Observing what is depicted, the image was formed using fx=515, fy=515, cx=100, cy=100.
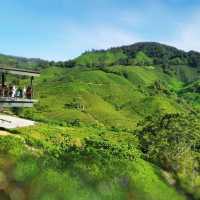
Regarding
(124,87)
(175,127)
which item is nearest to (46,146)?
(175,127)

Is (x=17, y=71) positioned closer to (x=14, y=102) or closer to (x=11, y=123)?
(x=14, y=102)

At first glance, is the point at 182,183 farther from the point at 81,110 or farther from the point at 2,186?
the point at 81,110

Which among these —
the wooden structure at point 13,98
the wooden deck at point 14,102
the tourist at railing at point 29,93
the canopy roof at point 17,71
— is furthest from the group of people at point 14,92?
the canopy roof at point 17,71

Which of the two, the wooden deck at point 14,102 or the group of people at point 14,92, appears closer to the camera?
the wooden deck at point 14,102

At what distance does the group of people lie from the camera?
34.9m

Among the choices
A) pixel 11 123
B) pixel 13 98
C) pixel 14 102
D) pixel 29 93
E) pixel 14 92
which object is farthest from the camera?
pixel 11 123

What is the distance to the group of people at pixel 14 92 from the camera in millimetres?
34894

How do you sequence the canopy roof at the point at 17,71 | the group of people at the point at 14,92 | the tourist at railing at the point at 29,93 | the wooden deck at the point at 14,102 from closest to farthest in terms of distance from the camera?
the wooden deck at the point at 14,102 < the canopy roof at the point at 17,71 < the group of people at the point at 14,92 < the tourist at railing at the point at 29,93

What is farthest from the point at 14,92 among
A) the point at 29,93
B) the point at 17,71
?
the point at 29,93

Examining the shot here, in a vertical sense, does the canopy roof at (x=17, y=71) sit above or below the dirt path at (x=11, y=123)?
above

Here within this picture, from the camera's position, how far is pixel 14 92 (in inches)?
1400

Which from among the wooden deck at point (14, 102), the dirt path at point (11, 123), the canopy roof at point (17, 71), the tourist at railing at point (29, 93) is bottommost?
the dirt path at point (11, 123)

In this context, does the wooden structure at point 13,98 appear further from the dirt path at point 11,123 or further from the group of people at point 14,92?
the dirt path at point 11,123

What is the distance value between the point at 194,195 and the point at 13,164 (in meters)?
6.97
